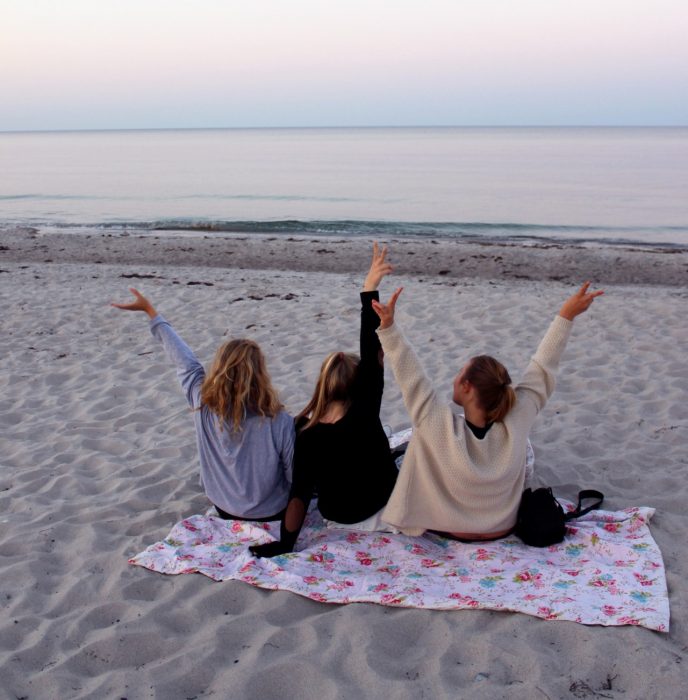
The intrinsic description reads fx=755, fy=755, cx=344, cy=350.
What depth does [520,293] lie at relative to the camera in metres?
10.9

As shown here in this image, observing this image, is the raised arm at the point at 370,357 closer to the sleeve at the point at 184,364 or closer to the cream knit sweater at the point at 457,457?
the cream knit sweater at the point at 457,457

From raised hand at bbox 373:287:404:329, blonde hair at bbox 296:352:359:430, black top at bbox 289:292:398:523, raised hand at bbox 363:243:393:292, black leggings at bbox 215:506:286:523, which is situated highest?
raised hand at bbox 363:243:393:292

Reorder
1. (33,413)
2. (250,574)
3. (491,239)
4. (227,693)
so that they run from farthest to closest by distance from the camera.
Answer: (491,239) → (33,413) → (250,574) → (227,693)

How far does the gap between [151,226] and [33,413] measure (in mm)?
17218

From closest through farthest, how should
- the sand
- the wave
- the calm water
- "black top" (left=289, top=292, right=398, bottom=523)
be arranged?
the sand → "black top" (left=289, top=292, right=398, bottom=523) → the wave → the calm water

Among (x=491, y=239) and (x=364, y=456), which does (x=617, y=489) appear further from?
(x=491, y=239)

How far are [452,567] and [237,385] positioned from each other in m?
1.38

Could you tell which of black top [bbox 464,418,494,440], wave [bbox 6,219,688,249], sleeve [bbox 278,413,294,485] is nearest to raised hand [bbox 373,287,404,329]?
black top [bbox 464,418,494,440]

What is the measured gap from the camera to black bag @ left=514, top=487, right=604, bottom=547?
12.4ft

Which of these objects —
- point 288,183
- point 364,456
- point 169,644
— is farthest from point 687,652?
point 288,183

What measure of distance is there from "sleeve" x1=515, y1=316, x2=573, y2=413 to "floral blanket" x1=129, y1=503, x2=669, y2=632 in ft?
2.51

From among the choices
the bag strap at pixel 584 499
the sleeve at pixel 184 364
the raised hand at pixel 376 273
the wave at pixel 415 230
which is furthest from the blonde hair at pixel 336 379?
the wave at pixel 415 230

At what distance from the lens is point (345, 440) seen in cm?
380

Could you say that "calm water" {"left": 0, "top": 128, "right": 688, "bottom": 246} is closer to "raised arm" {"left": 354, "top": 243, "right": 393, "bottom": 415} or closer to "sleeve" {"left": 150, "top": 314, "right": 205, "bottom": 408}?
"sleeve" {"left": 150, "top": 314, "right": 205, "bottom": 408}
